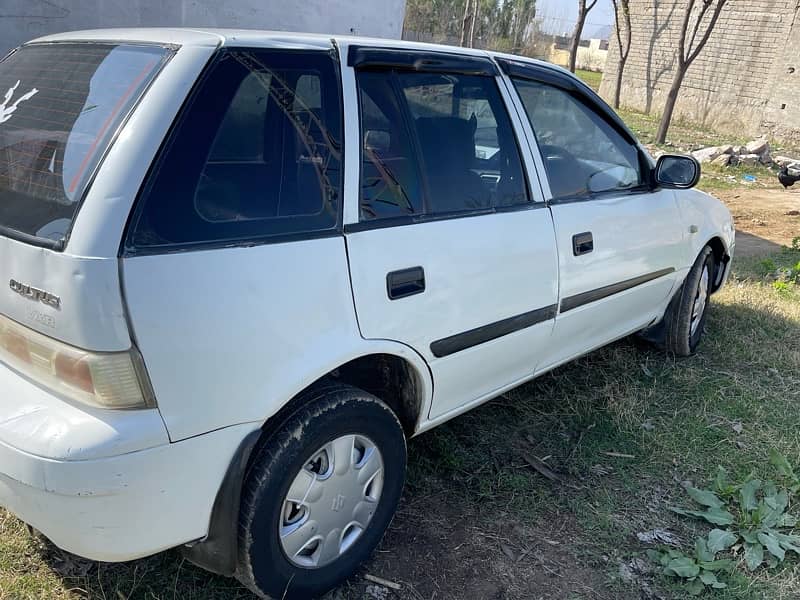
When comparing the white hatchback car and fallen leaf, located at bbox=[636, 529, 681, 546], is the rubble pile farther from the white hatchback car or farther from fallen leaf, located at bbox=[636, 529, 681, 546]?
fallen leaf, located at bbox=[636, 529, 681, 546]

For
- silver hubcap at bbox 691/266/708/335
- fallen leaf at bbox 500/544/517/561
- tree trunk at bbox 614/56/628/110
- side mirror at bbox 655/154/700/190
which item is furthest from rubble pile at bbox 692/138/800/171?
fallen leaf at bbox 500/544/517/561

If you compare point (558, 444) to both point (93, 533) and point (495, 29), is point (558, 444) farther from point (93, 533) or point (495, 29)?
point (495, 29)

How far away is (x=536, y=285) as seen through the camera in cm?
283

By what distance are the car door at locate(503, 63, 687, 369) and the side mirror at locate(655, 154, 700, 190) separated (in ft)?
0.22

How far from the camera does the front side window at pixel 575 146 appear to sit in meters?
3.04

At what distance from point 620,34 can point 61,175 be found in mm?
22741

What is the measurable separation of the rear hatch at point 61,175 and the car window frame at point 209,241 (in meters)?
0.10

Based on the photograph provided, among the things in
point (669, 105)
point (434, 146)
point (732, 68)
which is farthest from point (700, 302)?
point (732, 68)

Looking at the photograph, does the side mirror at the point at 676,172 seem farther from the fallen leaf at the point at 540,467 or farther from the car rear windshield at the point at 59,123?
the car rear windshield at the point at 59,123

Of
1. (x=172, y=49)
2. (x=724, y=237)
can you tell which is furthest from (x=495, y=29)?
(x=172, y=49)

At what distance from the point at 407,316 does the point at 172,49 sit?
108cm

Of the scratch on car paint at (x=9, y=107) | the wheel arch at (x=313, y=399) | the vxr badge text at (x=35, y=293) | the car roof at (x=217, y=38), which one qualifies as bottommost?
the wheel arch at (x=313, y=399)

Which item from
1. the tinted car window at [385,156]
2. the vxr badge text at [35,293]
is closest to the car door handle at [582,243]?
the tinted car window at [385,156]

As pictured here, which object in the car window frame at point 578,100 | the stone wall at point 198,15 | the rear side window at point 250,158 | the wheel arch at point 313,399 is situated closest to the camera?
the rear side window at point 250,158
